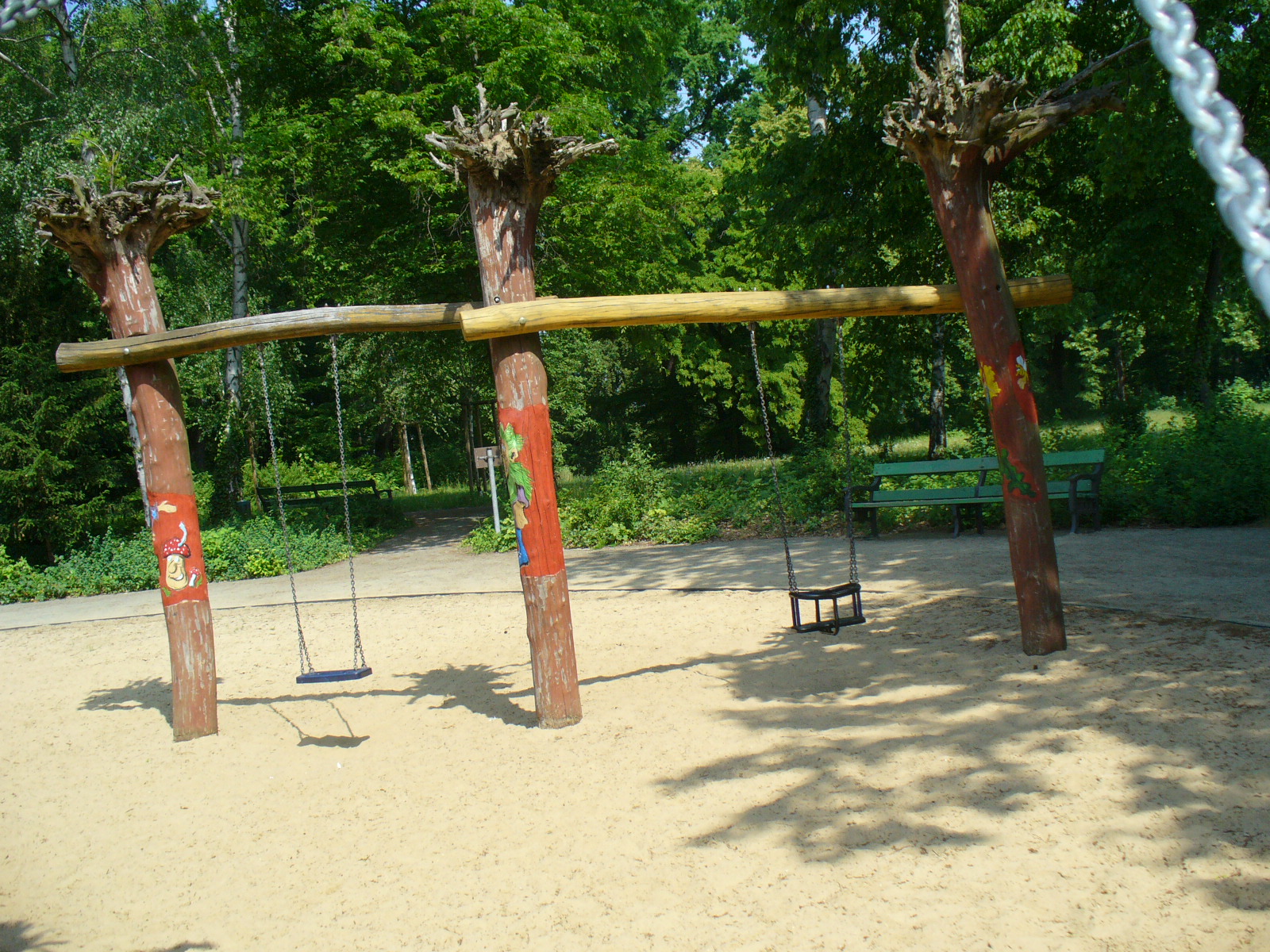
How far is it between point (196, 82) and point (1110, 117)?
16.5m

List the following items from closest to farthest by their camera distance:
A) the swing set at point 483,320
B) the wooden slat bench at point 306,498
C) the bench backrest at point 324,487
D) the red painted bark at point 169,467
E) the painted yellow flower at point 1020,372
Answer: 1. the swing set at point 483,320
2. the painted yellow flower at point 1020,372
3. the red painted bark at point 169,467
4. the wooden slat bench at point 306,498
5. the bench backrest at point 324,487

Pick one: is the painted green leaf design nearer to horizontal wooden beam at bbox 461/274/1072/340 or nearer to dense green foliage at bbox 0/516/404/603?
horizontal wooden beam at bbox 461/274/1072/340

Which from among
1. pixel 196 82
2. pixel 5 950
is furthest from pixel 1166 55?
pixel 196 82

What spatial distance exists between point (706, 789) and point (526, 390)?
8.66 feet

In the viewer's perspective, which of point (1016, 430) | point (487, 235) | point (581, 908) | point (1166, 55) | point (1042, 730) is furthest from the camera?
point (1016, 430)

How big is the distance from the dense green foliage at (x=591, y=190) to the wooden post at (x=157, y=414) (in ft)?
19.3

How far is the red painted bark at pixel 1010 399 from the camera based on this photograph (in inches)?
250

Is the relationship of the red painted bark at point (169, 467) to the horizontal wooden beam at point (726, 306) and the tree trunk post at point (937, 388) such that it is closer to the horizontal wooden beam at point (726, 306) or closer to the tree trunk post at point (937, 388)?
the horizontal wooden beam at point (726, 306)

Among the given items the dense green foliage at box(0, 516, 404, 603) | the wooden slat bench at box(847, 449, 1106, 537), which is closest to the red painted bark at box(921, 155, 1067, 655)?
the wooden slat bench at box(847, 449, 1106, 537)

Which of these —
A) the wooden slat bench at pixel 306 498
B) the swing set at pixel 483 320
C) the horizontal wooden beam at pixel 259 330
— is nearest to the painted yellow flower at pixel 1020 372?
the swing set at pixel 483 320

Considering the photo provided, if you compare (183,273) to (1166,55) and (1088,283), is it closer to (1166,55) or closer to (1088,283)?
(1088,283)

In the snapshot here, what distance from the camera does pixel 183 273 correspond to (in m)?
22.5

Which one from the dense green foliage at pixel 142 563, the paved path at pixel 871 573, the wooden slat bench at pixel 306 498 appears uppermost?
the wooden slat bench at pixel 306 498

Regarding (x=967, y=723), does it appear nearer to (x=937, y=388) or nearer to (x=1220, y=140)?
(x=1220, y=140)
